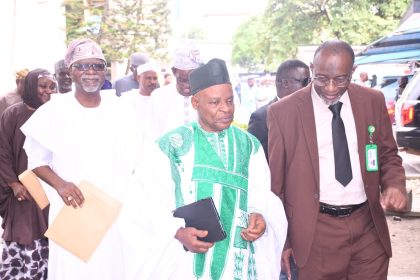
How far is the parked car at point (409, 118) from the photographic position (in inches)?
479

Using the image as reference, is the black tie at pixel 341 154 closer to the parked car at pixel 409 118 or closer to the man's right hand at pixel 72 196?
the man's right hand at pixel 72 196

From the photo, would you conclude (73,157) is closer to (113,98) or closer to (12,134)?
(113,98)

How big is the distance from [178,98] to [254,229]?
10.4 ft

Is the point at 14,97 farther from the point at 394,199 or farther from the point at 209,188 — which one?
the point at 394,199

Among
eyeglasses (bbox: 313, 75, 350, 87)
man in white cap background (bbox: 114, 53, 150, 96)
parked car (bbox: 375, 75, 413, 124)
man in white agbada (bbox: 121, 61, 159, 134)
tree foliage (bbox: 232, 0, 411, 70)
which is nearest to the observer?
eyeglasses (bbox: 313, 75, 350, 87)

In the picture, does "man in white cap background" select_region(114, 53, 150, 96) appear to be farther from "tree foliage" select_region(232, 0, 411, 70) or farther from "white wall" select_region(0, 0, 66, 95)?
"tree foliage" select_region(232, 0, 411, 70)

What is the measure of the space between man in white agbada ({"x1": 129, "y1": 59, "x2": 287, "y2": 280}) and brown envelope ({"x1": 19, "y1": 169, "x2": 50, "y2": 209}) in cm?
148

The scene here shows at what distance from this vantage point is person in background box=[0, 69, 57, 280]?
16.8 ft

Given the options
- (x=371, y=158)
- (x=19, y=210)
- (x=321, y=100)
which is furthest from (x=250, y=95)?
(x=371, y=158)

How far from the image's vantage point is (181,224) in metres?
3.09

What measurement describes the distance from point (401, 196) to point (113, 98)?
7.64ft

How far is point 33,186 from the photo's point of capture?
14.4 ft

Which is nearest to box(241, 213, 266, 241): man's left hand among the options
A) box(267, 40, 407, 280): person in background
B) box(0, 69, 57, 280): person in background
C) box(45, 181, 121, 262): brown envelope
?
box(267, 40, 407, 280): person in background

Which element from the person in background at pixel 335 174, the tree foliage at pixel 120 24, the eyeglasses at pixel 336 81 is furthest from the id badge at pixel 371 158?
the tree foliage at pixel 120 24
